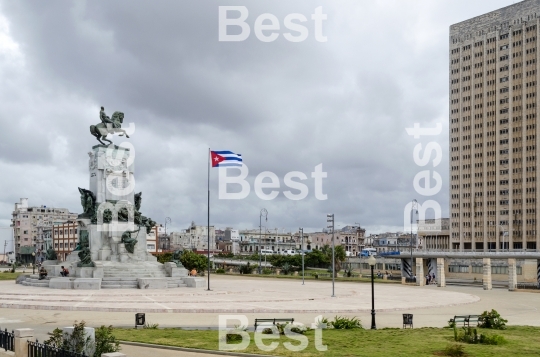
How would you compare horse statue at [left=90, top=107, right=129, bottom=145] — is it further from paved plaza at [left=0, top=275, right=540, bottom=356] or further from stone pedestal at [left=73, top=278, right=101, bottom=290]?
paved plaza at [left=0, top=275, right=540, bottom=356]

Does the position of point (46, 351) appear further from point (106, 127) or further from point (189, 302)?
point (106, 127)

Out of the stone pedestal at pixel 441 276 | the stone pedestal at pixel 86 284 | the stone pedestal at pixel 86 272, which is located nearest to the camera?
the stone pedestal at pixel 86 284

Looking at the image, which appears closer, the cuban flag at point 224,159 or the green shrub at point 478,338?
the green shrub at point 478,338

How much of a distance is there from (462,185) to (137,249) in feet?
412

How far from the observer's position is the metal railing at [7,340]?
59.9 feet

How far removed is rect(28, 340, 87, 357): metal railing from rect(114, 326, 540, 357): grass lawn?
19.1 feet

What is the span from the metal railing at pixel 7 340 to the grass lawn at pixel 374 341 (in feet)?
15.5

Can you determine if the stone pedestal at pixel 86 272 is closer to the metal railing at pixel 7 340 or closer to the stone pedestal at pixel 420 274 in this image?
the metal railing at pixel 7 340

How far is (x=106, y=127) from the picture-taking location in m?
58.8

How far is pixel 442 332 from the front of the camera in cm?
2636

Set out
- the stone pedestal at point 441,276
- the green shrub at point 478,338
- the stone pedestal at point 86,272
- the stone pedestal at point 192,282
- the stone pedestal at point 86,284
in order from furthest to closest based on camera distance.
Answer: the stone pedestal at point 441,276
the stone pedestal at point 192,282
the stone pedestal at point 86,272
the stone pedestal at point 86,284
the green shrub at point 478,338

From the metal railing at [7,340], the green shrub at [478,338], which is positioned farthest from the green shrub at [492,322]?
the metal railing at [7,340]

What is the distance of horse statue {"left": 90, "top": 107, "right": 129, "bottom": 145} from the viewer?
5847 cm

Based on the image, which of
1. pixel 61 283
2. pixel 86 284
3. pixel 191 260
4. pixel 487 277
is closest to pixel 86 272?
pixel 61 283
